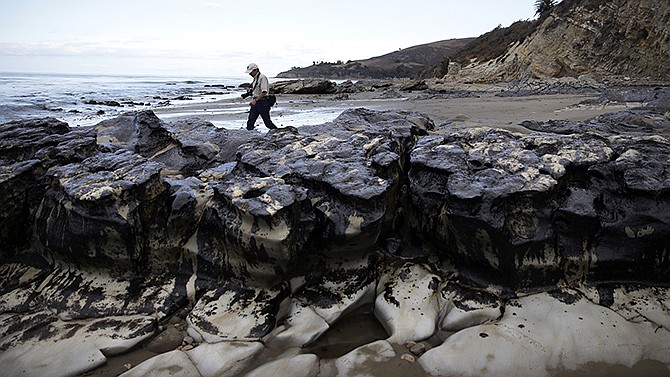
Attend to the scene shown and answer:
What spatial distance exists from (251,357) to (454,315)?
3.99 feet

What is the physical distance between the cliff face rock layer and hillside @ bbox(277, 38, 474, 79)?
39480 millimetres

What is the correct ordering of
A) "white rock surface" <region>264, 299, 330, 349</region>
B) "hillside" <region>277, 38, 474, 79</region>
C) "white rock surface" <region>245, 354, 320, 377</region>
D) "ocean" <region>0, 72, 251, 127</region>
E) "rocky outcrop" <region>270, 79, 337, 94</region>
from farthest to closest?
"hillside" <region>277, 38, 474, 79</region>
"rocky outcrop" <region>270, 79, 337, 94</region>
"ocean" <region>0, 72, 251, 127</region>
"white rock surface" <region>264, 299, 330, 349</region>
"white rock surface" <region>245, 354, 320, 377</region>

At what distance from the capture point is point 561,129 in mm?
4465

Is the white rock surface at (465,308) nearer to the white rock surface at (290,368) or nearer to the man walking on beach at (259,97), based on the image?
the white rock surface at (290,368)

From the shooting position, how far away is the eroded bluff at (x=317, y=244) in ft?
8.22

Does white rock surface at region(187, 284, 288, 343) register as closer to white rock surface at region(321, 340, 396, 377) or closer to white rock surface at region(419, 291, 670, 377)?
white rock surface at region(321, 340, 396, 377)

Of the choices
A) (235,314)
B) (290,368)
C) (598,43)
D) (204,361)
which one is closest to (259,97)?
(235,314)

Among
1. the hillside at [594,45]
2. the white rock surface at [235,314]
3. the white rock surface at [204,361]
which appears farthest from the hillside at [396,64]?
the white rock surface at [204,361]

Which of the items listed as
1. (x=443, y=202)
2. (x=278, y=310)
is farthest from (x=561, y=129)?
(x=278, y=310)

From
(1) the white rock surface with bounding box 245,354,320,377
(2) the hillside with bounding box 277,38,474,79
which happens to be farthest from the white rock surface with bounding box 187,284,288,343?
(2) the hillside with bounding box 277,38,474,79

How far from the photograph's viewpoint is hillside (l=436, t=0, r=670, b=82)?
1457 centimetres

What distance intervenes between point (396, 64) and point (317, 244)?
2854 inches

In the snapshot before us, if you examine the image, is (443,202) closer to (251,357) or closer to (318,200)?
(318,200)

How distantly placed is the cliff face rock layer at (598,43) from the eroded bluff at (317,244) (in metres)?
15.0
